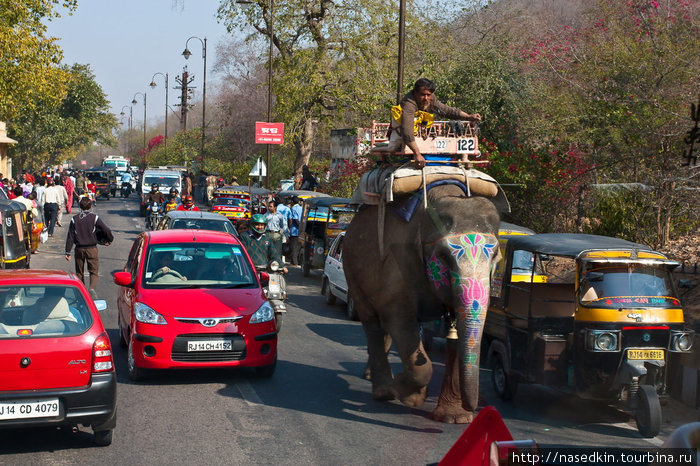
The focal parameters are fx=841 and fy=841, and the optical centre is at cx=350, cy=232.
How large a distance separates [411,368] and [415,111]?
9.69 ft

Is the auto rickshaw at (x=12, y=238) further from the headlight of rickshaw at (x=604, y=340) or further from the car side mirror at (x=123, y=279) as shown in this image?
the headlight of rickshaw at (x=604, y=340)

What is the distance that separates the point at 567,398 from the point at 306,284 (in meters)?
11.6

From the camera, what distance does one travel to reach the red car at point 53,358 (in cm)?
693

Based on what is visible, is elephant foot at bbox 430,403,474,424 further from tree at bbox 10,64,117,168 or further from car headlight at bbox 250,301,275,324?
tree at bbox 10,64,117,168

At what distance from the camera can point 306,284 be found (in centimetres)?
2122

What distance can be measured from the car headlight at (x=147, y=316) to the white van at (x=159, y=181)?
107 feet

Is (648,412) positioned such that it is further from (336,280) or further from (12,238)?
(12,238)

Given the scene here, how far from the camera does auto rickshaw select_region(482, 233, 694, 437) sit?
860 cm

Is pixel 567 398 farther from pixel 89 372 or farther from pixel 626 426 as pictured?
pixel 89 372

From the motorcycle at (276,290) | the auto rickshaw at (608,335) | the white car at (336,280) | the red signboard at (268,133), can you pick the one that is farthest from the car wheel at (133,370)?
the red signboard at (268,133)

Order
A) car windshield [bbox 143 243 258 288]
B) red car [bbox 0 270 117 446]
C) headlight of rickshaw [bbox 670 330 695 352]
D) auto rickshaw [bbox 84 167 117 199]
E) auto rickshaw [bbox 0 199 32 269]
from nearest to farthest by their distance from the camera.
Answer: red car [bbox 0 270 117 446], headlight of rickshaw [bbox 670 330 695 352], car windshield [bbox 143 243 258 288], auto rickshaw [bbox 0 199 32 269], auto rickshaw [bbox 84 167 117 199]

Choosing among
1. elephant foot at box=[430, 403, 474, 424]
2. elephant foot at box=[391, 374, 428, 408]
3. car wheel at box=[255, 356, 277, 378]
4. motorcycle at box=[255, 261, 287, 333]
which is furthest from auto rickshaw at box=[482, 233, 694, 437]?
motorcycle at box=[255, 261, 287, 333]

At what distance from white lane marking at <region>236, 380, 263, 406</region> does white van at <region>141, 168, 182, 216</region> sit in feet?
108

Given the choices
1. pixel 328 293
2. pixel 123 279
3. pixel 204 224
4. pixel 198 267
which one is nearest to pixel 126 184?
pixel 204 224
